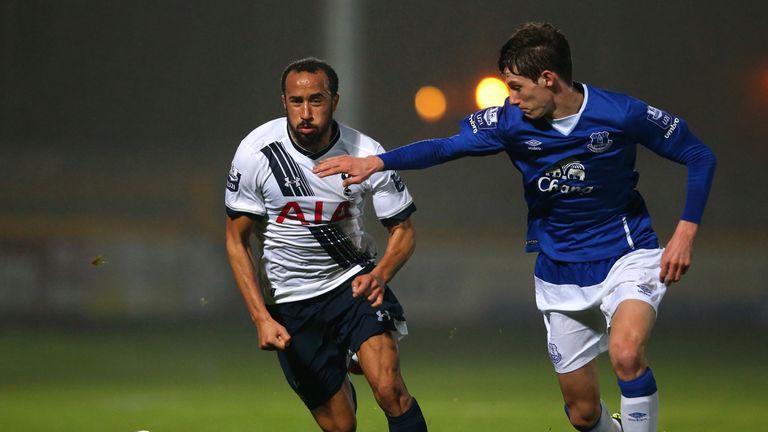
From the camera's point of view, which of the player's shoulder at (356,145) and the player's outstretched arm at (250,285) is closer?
the player's outstretched arm at (250,285)

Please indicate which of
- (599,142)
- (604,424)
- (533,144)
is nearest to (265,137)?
(533,144)

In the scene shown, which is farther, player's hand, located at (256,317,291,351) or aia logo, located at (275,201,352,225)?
aia logo, located at (275,201,352,225)

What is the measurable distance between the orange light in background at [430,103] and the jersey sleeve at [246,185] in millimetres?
4363

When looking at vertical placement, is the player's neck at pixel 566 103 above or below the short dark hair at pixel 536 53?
below

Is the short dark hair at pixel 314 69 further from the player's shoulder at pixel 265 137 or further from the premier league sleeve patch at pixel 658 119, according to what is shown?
the premier league sleeve patch at pixel 658 119

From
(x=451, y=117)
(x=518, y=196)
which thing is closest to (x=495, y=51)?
(x=451, y=117)

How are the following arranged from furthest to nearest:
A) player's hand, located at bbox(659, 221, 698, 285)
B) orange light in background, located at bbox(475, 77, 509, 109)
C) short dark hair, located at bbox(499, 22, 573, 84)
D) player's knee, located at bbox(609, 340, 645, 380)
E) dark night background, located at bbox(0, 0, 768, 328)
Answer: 1. orange light in background, located at bbox(475, 77, 509, 109)
2. dark night background, located at bbox(0, 0, 768, 328)
3. short dark hair, located at bbox(499, 22, 573, 84)
4. player's hand, located at bbox(659, 221, 698, 285)
5. player's knee, located at bbox(609, 340, 645, 380)

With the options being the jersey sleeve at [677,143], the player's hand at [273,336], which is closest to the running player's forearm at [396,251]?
the player's hand at [273,336]

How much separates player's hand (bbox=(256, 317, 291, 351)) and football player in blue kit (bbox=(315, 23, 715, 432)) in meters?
0.72

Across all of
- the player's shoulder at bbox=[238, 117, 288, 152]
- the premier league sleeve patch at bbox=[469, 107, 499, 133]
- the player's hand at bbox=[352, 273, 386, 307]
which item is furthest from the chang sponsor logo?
the player's shoulder at bbox=[238, 117, 288, 152]

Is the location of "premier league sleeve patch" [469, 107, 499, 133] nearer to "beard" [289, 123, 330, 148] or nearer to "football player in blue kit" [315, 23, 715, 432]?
"football player in blue kit" [315, 23, 715, 432]

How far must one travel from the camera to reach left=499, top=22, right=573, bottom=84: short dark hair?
3898 mm

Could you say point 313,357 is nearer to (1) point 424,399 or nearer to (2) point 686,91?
(1) point 424,399

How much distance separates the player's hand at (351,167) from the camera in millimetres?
3742
